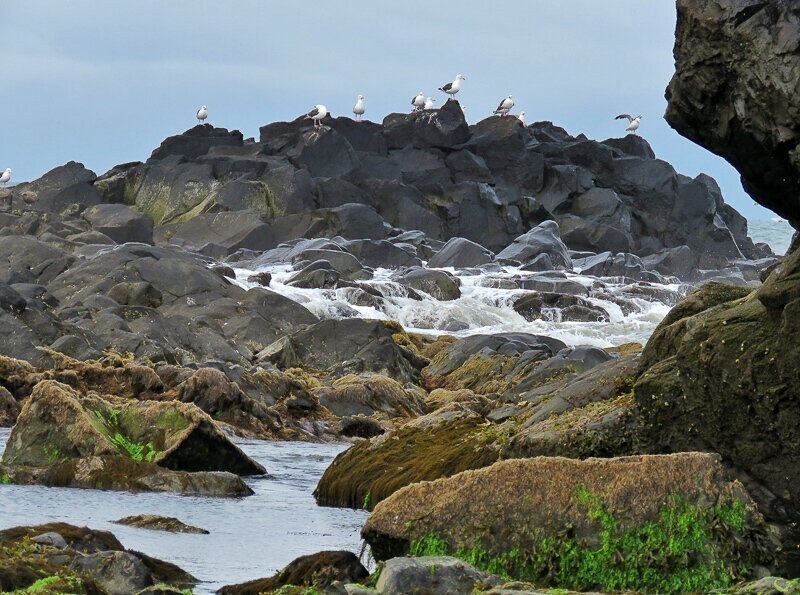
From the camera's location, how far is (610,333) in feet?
142

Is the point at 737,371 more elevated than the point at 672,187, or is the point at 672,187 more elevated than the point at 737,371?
the point at 672,187

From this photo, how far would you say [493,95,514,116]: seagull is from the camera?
319 feet

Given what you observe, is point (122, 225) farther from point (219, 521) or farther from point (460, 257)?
point (219, 521)

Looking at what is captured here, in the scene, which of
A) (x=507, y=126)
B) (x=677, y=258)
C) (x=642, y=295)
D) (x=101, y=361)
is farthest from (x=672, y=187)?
(x=101, y=361)

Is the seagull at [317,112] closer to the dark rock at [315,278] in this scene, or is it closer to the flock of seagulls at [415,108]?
the flock of seagulls at [415,108]

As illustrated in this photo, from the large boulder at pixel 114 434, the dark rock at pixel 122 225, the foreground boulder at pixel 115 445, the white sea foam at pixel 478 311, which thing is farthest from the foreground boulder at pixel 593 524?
the dark rock at pixel 122 225

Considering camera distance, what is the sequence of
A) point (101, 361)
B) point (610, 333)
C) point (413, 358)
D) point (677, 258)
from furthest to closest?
point (677, 258), point (610, 333), point (413, 358), point (101, 361)

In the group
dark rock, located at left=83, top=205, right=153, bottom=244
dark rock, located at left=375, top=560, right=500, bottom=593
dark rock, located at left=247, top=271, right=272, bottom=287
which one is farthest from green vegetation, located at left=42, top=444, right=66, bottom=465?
dark rock, located at left=83, top=205, right=153, bottom=244

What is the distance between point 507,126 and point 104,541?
8934 cm

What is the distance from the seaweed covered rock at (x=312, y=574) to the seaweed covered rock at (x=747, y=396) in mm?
3167

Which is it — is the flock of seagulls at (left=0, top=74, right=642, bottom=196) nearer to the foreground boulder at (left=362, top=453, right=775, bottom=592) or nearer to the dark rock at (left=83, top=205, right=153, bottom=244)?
the dark rock at (left=83, top=205, right=153, bottom=244)

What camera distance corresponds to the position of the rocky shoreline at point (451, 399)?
29.0 feet

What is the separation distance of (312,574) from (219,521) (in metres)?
3.90

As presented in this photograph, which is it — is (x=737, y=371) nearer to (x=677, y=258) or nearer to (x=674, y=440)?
(x=674, y=440)
